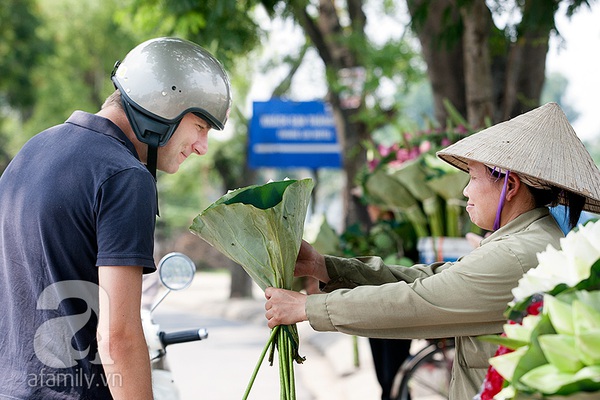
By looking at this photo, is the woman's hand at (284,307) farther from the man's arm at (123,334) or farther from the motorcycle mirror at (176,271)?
the motorcycle mirror at (176,271)

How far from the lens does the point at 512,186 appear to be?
105 inches

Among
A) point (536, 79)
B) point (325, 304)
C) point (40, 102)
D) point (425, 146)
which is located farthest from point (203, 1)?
point (40, 102)

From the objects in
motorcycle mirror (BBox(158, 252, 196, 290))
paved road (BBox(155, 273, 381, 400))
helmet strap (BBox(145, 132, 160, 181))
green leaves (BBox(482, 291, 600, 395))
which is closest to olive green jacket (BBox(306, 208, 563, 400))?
helmet strap (BBox(145, 132, 160, 181))

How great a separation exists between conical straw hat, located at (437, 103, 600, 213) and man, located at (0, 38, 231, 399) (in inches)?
40.7

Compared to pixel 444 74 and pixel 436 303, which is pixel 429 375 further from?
pixel 436 303

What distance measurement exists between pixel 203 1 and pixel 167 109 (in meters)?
4.36

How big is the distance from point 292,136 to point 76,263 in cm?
1270

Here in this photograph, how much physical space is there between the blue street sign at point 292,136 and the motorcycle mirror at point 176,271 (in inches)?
446

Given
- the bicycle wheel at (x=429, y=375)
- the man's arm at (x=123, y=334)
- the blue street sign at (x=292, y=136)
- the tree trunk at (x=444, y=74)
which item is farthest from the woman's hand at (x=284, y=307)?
the blue street sign at (x=292, y=136)

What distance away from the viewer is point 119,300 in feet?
7.44

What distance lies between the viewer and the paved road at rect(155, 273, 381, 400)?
8711mm

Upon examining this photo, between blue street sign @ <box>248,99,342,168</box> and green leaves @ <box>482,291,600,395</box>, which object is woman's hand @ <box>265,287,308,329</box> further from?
blue street sign @ <box>248,99,342,168</box>

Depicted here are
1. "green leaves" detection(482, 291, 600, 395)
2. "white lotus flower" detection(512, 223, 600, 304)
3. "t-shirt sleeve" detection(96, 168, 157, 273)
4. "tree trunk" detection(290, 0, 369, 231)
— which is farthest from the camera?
"tree trunk" detection(290, 0, 369, 231)

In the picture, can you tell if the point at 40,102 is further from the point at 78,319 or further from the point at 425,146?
the point at 78,319
